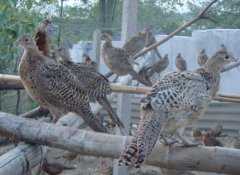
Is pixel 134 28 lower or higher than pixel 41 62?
higher

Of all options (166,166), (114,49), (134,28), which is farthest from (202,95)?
(114,49)

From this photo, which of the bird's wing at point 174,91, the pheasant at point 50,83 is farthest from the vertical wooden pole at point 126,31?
the bird's wing at point 174,91

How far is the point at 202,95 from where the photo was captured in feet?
9.93

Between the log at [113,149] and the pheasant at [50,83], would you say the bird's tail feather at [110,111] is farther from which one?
the log at [113,149]

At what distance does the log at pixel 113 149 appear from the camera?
95.1 inches

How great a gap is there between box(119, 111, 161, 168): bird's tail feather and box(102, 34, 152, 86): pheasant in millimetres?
3900

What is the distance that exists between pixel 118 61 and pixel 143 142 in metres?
4.51

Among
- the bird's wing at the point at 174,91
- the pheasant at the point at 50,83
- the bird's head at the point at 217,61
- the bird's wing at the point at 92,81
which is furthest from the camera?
the bird's wing at the point at 92,81

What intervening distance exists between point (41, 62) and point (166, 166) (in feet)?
5.48

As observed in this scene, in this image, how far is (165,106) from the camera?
2.65 metres

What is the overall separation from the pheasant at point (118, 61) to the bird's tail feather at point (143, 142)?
3.90m

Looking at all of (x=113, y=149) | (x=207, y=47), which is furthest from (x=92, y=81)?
(x=207, y=47)

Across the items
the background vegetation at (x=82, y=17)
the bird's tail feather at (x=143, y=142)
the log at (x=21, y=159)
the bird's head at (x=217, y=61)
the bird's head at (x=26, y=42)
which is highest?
the background vegetation at (x=82, y=17)

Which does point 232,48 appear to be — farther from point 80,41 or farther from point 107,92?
point 107,92
